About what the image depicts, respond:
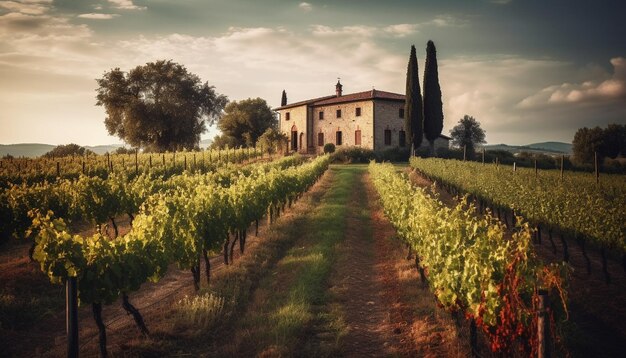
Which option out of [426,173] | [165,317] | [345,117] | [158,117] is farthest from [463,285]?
[158,117]

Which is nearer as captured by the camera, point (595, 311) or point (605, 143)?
point (595, 311)

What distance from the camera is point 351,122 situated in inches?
1564

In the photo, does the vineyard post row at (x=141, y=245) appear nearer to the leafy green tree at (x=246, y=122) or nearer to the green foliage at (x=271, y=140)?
the green foliage at (x=271, y=140)

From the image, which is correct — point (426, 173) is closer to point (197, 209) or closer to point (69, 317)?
point (197, 209)

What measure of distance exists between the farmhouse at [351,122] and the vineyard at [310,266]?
24.6 m

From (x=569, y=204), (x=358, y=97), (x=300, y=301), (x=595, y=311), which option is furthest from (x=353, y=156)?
(x=300, y=301)

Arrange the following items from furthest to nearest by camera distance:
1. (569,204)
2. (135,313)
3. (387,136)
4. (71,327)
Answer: (387,136) → (569,204) → (135,313) → (71,327)

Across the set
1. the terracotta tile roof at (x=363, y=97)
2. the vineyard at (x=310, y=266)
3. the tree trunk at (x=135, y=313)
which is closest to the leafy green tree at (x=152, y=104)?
the terracotta tile roof at (x=363, y=97)

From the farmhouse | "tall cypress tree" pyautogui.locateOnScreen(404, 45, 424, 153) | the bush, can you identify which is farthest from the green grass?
the farmhouse

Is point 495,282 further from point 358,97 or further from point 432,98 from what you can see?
point 358,97

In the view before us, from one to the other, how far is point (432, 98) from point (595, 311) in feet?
103

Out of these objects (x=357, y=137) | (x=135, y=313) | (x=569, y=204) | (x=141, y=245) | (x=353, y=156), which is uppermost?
(x=357, y=137)

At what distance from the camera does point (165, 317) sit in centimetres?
661

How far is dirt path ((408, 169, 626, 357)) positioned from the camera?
551 cm
